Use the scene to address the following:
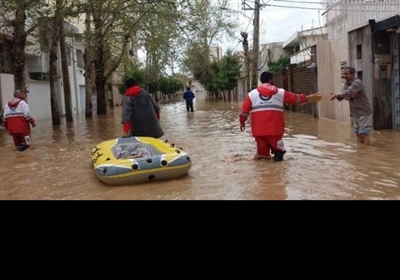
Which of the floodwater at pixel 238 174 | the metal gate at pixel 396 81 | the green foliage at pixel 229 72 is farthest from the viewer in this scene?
the green foliage at pixel 229 72

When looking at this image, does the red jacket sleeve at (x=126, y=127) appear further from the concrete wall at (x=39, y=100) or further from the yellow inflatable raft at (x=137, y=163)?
the concrete wall at (x=39, y=100)

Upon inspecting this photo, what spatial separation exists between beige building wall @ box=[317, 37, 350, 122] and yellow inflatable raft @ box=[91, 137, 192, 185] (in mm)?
9304

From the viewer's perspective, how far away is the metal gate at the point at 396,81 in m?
12.0

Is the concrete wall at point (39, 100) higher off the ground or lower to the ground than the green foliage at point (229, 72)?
lower

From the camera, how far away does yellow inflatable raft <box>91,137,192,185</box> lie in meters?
6.50

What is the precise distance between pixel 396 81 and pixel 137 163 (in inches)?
332

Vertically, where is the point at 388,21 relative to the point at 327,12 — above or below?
below

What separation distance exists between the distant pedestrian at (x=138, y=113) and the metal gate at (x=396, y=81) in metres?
6.93

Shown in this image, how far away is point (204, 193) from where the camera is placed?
239 inches

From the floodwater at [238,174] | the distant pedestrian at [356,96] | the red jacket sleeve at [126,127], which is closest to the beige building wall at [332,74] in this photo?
the floodwater at [238,174]
